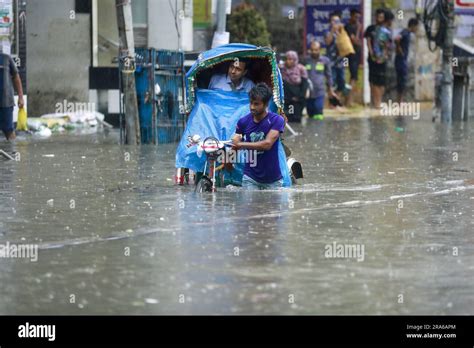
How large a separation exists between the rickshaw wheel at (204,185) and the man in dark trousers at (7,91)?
31.8ft

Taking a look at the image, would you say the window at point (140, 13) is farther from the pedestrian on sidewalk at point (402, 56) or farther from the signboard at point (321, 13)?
the pedestrian on sidewalk at point (402, 56)

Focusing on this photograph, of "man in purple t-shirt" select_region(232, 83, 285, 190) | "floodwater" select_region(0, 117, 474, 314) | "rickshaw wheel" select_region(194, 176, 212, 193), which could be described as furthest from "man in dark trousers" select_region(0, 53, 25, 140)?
"man in purple t-shirt" select_region(232, 83, 285, 190)

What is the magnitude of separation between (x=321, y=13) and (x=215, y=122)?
25.3 metres

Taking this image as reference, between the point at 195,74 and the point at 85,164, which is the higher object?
the point at 195,74

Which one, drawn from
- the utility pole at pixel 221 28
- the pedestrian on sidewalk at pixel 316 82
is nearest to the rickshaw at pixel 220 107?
the utility pole at pixel 221 28

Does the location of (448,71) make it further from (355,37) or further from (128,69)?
(128,69)

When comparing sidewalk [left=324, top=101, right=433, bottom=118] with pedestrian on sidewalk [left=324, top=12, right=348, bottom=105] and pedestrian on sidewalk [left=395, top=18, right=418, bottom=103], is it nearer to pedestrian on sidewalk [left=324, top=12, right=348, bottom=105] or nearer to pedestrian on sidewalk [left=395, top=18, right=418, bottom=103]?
pedestrian on sidewalk [left=324, top=12, right=348, bottom=105]

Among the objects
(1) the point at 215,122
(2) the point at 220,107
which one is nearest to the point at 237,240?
(1) the point at 215,122

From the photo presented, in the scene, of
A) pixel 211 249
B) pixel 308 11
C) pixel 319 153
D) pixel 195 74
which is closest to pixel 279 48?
pixel 308 11

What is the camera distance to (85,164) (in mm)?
19875

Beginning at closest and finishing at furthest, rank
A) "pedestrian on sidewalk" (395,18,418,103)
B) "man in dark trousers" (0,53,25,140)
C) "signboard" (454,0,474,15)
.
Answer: "man in dark trousers" (0,53,25,140), "signboard" (454,0,474,15), "pedestrian on sidewalk" (395,18,418,103)

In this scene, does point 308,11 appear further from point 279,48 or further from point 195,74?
point 195,74

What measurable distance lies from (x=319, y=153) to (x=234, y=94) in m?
5.99

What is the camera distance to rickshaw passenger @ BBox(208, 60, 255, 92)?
16.7 m
